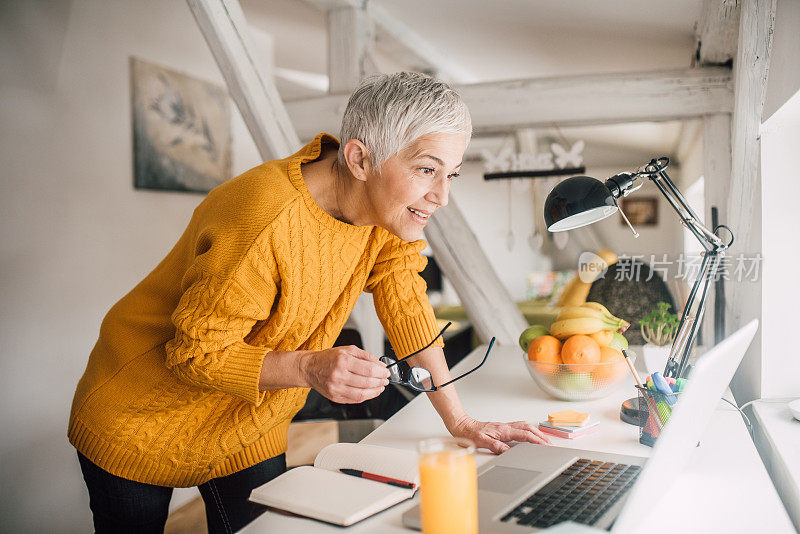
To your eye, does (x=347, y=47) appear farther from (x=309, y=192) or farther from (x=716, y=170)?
(x=309, y=192)

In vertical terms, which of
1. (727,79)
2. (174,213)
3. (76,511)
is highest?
(727,79)

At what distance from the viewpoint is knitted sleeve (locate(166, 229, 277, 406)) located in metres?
0.99

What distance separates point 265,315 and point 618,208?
767 mm

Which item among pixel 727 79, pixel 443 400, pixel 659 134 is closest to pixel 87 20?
pixel 443 400

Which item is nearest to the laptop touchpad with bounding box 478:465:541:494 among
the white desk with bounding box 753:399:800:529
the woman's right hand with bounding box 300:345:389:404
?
the woman's right hand with bounding box 300:345:389:404

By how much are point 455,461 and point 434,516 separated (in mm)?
75

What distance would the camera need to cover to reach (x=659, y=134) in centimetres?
578

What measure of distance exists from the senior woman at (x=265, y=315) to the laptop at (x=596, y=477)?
15 centimetres

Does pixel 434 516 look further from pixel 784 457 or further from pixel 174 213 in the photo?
pixel 174 213

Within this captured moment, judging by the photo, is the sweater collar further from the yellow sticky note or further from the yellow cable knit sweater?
the yellow sticky note

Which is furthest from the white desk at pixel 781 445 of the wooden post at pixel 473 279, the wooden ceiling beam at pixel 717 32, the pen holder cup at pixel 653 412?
the wooden ceiling beam at pixel 717 32

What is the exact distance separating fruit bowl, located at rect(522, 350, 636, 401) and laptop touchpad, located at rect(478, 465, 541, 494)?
0.48 m

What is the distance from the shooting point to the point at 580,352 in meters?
1.41

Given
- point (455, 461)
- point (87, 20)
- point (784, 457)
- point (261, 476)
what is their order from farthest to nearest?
point (87, 20)
point (261, 476)
point (784, 457)
point (455, 461)
